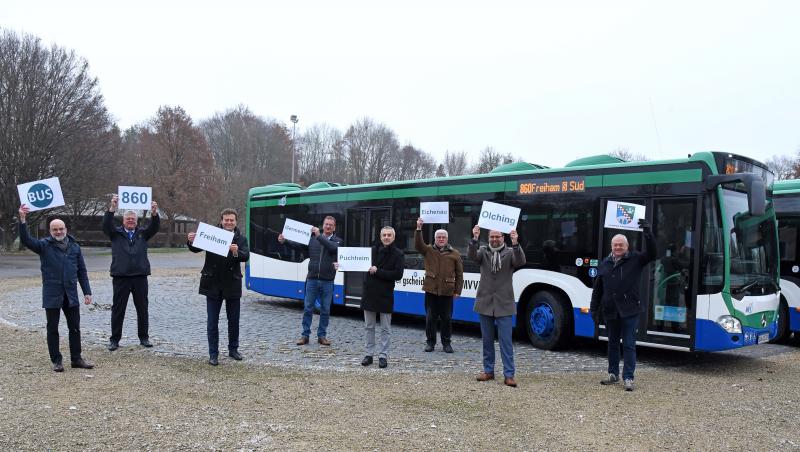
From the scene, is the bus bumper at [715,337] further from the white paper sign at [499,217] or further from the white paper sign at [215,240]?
the white paper sign at [215,240]

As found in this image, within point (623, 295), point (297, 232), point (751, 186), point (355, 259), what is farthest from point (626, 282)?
point (297, 232)

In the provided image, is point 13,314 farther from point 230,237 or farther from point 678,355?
point 678,355

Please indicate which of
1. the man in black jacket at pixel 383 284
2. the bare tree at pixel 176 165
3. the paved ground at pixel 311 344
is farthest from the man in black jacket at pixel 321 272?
the bare tree at pixel 176 165

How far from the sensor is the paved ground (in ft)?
28.1

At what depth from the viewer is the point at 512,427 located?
569cm

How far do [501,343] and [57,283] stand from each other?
5.23 m

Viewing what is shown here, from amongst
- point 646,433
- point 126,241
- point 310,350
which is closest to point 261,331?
point 310,350

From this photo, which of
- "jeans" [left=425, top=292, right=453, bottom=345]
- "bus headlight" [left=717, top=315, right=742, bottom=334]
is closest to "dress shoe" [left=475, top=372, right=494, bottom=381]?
"jeans" [left=425, top=292, right=453, bottom=345]

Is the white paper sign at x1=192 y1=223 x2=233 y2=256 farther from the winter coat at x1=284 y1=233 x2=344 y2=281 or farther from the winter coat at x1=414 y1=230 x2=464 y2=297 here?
the winter coat at x1=414 y1=230 x2=464 y2=297

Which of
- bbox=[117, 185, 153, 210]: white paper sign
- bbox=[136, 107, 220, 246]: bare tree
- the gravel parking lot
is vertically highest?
bbox=[136, 107, 220, 246]: bare tree

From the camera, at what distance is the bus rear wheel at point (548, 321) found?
9.59 metres

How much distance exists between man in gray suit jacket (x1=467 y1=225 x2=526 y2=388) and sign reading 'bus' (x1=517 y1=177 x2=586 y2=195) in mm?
2745

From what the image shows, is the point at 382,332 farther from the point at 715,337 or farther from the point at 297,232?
the point at 715,337

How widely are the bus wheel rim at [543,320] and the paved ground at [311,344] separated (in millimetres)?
306
